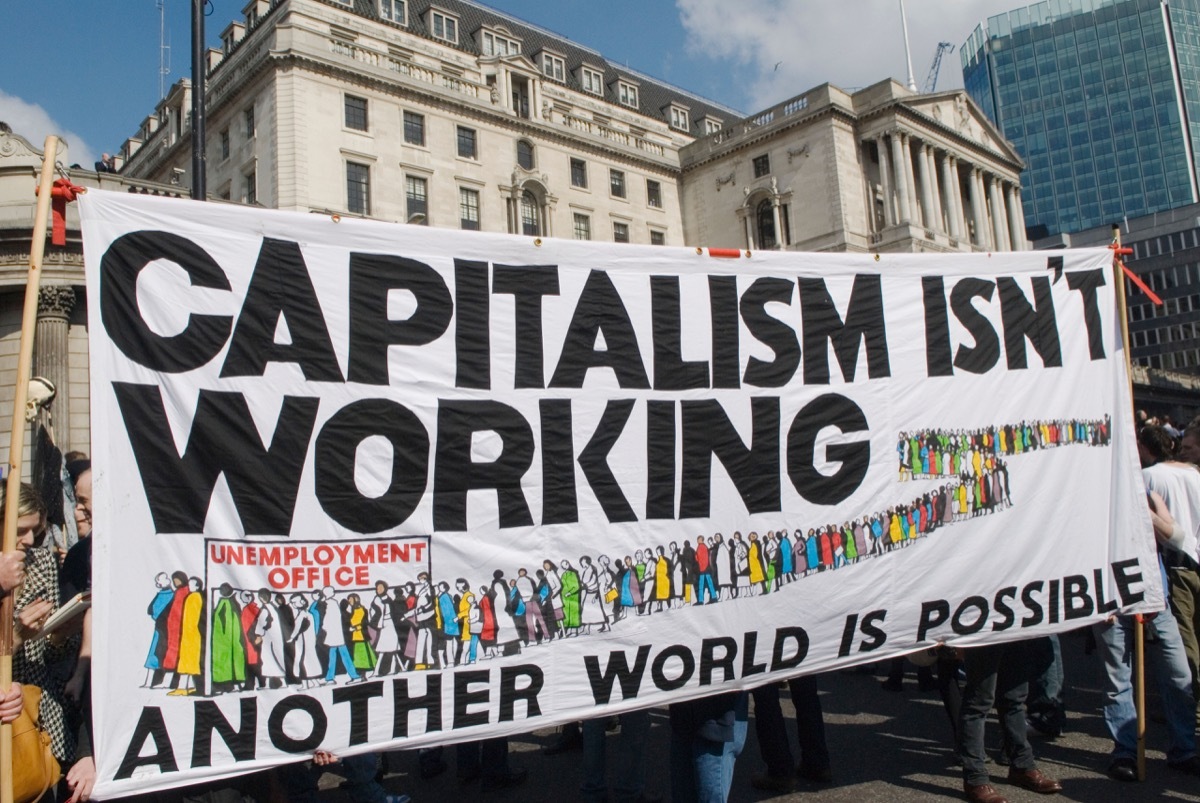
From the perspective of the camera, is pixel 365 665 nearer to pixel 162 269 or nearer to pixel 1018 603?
pixel 162 269

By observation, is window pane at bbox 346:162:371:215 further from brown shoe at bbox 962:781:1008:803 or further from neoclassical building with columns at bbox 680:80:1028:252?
brown shoe at bbox 962:781:1008:803

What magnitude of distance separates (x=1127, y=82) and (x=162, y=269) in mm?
154983

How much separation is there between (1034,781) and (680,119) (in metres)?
55.2

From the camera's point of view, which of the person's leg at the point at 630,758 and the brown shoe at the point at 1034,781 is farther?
the brown shoe at the point at 1034,781

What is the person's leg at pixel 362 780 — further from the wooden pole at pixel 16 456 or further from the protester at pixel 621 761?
the wooden pole at pixel 16 456

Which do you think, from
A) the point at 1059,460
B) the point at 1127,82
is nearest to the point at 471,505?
the point at 1059,460

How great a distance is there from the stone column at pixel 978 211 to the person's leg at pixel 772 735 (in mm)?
51527

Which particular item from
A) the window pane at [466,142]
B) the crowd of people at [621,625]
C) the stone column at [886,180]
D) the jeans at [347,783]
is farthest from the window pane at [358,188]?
the jeans at [347,783]

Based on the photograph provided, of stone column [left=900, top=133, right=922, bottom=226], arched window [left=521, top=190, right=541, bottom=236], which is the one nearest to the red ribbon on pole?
arched window [left=521, top=190, right=541, bottom=236]

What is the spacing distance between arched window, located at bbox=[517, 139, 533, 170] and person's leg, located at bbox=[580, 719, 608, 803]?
3957 cm

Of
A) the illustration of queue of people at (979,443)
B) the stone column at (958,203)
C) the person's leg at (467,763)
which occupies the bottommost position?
the person's leg at (467,763)

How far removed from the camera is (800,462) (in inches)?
176

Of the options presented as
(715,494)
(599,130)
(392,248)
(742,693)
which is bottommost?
(742,693)

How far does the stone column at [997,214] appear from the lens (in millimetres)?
53406
